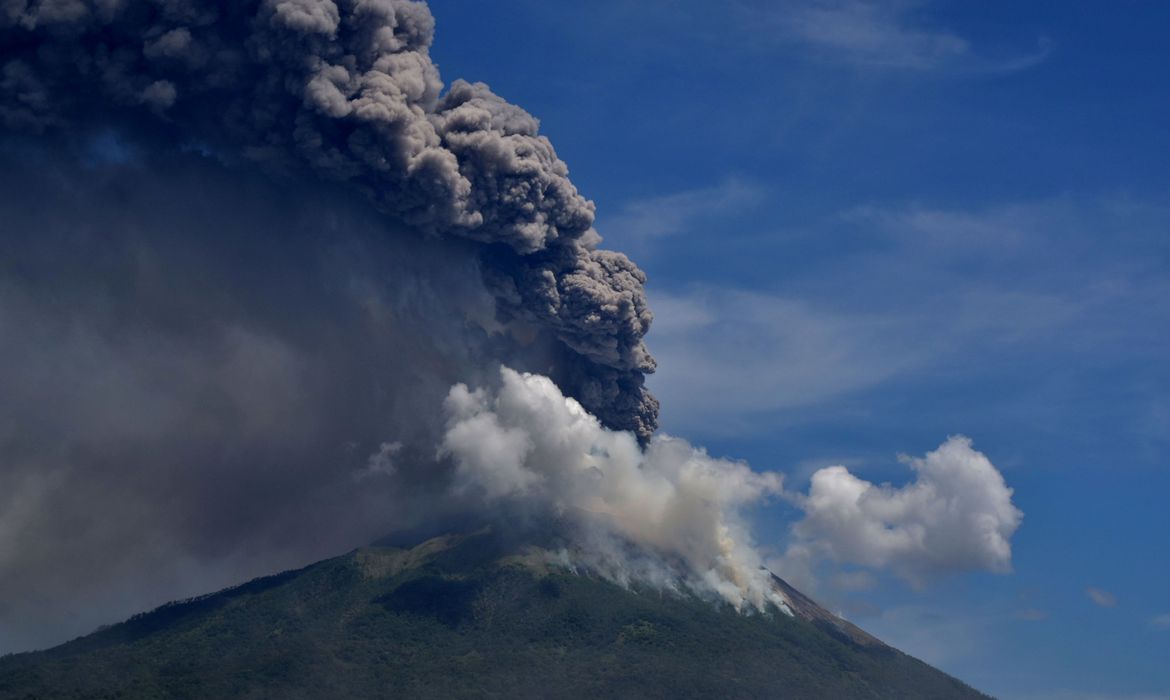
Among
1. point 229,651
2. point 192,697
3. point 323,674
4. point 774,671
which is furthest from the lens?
point 774,671

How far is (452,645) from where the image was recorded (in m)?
110

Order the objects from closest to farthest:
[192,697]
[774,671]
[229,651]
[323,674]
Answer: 1. [192,697]
2. [323,674]
3. [229,651]
4. [774,671]

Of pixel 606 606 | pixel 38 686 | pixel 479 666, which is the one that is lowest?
pixel 38 686

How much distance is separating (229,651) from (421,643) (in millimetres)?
15874

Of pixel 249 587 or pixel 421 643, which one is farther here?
pixel 249 587

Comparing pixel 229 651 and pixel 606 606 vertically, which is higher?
pixel 606 606

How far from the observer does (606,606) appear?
121 m

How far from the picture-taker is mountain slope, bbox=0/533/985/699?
9962 cm

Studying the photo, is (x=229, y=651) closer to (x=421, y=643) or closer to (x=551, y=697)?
(x=421, y=643)

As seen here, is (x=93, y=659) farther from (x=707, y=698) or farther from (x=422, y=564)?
(x=707, y=698)

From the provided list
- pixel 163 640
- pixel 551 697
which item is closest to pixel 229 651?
pixel 163 640

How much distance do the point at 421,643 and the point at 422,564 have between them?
15060 millimetres

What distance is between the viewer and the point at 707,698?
10638cm

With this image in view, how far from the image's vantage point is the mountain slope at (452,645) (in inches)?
3922
